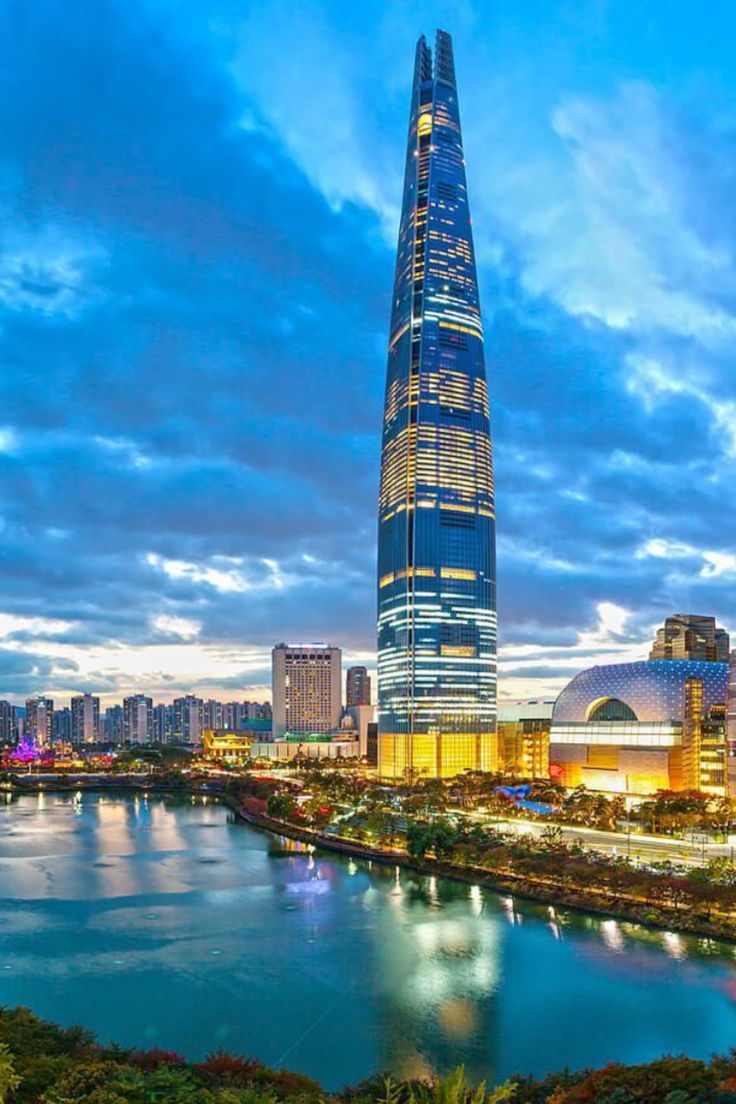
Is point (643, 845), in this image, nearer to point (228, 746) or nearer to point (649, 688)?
point (649, 688)

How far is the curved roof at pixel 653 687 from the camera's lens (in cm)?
7038

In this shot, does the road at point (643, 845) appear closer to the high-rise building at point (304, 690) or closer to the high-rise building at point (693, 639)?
the high-rise building at point (693, 639)

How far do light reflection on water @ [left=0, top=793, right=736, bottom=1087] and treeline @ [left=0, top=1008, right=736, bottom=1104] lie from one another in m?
3.33

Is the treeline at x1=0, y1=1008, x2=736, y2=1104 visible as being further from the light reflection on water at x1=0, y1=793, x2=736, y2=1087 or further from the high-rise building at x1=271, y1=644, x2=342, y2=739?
the high-rise building at x1=271, y1=644, x2=342, y2=739

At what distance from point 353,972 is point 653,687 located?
51.7m

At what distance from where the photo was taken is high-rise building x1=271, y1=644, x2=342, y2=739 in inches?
6196

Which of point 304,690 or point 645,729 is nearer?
point 645,729

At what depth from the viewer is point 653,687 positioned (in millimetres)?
71500

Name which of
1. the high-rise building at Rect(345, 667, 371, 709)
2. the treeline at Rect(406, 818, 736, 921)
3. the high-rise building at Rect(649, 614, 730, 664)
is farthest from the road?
the high-rise building at Rect(345, 667, 371, 709)

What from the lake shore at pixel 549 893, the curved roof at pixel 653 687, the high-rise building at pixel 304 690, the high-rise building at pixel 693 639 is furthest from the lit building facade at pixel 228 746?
the lake shore at pixel 549 893

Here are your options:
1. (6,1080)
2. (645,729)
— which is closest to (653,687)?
(645,729)

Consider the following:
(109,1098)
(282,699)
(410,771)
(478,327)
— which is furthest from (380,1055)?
(282,699)

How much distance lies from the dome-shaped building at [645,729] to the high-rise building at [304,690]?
83530 mm

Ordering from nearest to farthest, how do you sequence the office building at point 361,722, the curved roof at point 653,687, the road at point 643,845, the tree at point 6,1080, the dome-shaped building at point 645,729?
the tree at point 6,1080 → the road at point 643,845 → the dome-shaped building at point 645,729 → the curved roof at point 653,687 → the office building at point 361,722
